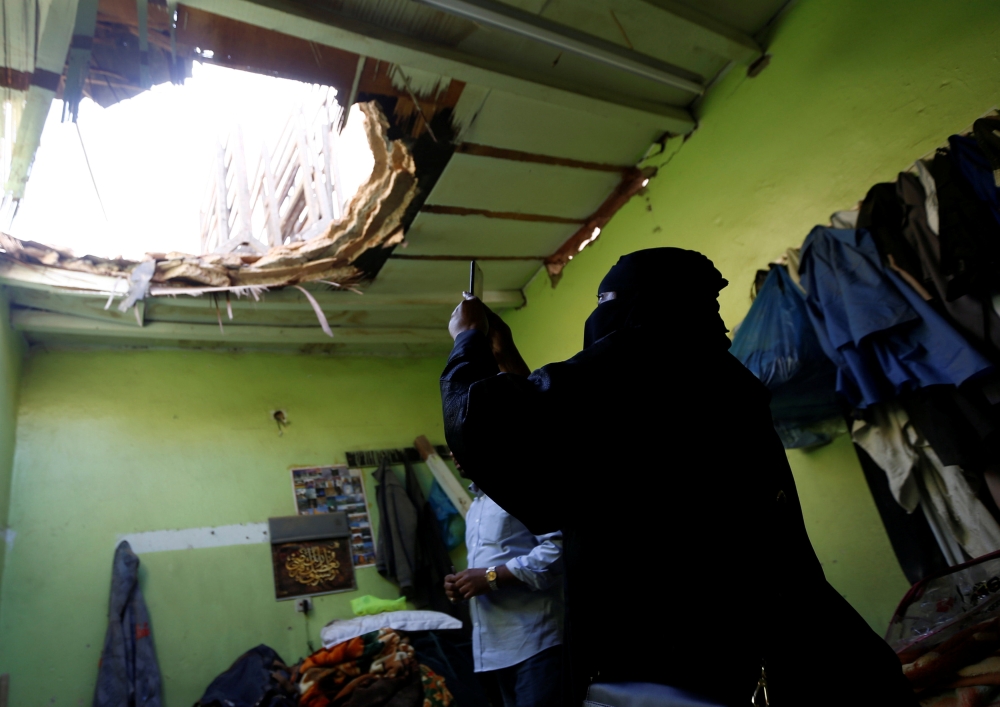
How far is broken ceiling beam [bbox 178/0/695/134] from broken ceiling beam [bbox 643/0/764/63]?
0.36 metres

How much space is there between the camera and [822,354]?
1925mm

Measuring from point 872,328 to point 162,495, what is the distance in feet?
12.0

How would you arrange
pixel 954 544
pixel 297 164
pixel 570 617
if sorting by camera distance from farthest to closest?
pixel 297 164
pixel 954 544
pixel 570 617

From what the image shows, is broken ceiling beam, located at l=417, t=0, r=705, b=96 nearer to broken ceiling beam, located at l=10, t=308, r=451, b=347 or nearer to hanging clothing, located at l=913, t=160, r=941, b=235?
hanging clothing, located at l=913, t=160, r=941, b=235

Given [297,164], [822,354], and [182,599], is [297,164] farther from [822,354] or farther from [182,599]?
[822,354]

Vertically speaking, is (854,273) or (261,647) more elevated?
(854,273)

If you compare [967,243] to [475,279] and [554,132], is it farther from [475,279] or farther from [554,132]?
[554,132]

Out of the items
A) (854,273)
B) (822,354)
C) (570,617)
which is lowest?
(570,617)

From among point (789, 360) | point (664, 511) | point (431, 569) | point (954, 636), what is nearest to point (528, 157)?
point (789, 360)

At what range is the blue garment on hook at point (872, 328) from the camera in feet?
5.27

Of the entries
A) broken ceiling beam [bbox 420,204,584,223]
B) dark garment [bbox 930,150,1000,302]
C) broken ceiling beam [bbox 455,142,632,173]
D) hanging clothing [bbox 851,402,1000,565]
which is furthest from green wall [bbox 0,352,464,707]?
dark garment [bbox 930,150,1000,302]

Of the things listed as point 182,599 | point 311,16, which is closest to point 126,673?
point 182,599

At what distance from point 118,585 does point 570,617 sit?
308 cm

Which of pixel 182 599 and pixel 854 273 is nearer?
pixel 854 273
